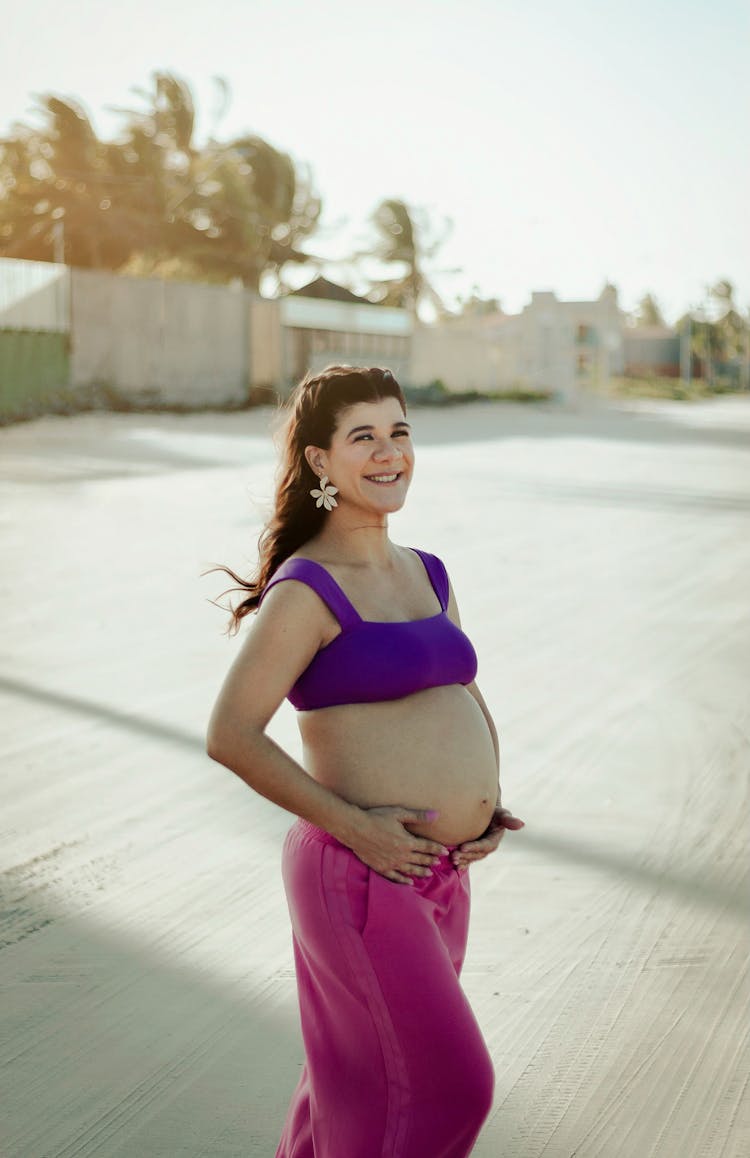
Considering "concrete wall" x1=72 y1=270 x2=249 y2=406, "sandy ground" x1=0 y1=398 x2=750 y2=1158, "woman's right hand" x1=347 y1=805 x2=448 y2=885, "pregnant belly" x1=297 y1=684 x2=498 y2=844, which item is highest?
"concrete wall" x1=72 y1=270 x2=249 y2=406

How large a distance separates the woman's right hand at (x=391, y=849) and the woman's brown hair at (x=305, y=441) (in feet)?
1.90

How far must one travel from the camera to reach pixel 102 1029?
365 cm

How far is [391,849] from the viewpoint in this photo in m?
2.49

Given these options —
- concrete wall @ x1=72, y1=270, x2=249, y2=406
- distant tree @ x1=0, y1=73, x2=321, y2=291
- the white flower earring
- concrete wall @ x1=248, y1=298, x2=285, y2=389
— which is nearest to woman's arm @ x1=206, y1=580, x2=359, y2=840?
the white flower earring

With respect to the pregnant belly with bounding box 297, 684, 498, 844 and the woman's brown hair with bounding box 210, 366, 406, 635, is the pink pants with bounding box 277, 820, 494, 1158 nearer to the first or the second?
the pregnant belly with bounding box 297, 684, 498, 844

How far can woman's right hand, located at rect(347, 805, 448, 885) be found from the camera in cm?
249

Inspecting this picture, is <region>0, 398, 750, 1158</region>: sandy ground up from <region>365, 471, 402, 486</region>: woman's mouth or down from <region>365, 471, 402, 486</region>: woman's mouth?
down

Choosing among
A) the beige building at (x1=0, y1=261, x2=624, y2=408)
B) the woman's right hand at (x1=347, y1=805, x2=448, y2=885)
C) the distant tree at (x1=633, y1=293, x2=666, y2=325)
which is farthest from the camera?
the distant tree at (x1=633, y1=293, x2=666, y2=325)

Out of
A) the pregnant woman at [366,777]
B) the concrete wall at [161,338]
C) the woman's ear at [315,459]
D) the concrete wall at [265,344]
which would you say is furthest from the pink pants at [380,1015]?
the concrete wall at [265,344]

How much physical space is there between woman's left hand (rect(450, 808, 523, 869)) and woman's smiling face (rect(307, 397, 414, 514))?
622 millimetres

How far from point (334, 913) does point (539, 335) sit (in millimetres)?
77634

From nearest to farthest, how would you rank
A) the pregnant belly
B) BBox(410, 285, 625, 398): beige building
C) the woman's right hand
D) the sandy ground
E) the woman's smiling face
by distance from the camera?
the woman's right hand, the pregnant belly, the woman's smiling face, the sandy ground, BBox(410, 285, 625, 398): beige building

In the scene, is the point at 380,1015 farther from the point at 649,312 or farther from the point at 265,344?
the point at 649,312

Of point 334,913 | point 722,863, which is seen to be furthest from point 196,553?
point 334,913
